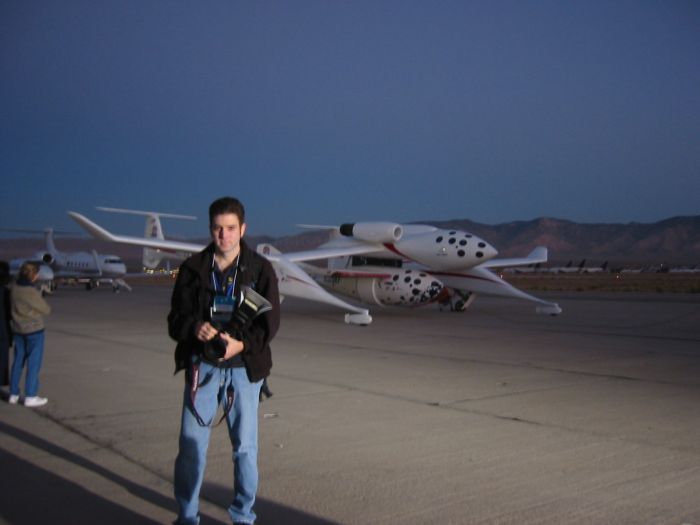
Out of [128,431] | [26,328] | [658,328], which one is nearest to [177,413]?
[128,431]

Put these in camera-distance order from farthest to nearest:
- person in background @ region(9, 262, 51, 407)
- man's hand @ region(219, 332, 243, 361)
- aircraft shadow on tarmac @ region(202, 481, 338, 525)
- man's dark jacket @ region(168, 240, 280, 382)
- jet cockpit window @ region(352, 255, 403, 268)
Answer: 1. jet cockpit window @ region(352, 255, 403, 268)
2. person in background @ region(9, 262, 51, 407)
3. aircraft shadow on tarmac @ region(202, 481, 338, 525)
4. man's dark jacket @ region(168, 240, 280, 382)
5. man's hand @ region(219, 332, 243, 361)

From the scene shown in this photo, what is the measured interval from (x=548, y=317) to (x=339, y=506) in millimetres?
17375

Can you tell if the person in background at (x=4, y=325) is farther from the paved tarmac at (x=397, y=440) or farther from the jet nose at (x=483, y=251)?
Answer: the jet nose at (x=483, y=251)

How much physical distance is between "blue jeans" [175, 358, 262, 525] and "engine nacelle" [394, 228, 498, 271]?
16133 mm

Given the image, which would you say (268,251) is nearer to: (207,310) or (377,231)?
(377,231)

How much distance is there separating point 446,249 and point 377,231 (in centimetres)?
202

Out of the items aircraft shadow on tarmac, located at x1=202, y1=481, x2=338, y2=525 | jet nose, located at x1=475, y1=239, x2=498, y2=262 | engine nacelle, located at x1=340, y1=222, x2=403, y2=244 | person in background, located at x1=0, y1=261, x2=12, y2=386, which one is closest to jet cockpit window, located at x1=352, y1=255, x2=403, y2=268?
engine nacelle, located at x1=340, y1=222, x2=403, y2=244

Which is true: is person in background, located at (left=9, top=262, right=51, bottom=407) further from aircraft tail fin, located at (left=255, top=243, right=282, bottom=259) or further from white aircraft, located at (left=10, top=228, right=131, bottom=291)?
white aircraft, located at (left=10, top=228, right=131, bottom=291)

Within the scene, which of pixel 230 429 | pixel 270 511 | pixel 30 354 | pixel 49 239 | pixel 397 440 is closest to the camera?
pixel 230 429

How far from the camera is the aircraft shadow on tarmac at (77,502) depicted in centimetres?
438

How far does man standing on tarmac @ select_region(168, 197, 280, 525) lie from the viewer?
12.2 ft

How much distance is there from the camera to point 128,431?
662 centimetres

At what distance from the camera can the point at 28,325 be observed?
771 cm

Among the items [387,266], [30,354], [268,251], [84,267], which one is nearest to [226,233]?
[30,354]
